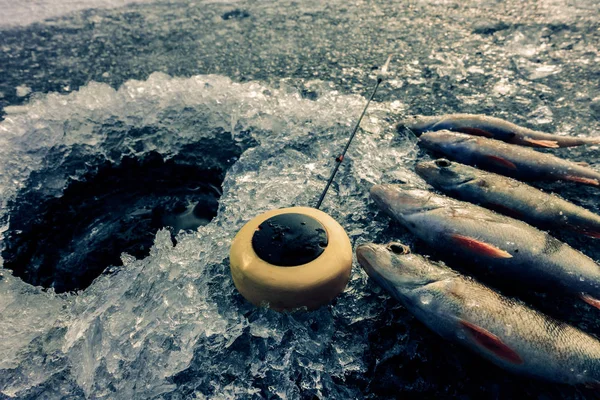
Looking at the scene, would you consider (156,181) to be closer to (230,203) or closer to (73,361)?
(230,203)

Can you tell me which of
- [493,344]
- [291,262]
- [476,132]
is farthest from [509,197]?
[291,262]

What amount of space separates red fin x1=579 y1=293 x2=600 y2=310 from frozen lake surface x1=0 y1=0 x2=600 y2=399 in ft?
0.30

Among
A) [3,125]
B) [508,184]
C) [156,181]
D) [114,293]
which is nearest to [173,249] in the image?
[114,293]

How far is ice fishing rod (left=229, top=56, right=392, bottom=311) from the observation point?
1.64 m

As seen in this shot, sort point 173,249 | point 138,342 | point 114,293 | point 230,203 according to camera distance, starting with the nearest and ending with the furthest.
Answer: point 138,342 → point 114,293 → point 173,249 → point 230,203

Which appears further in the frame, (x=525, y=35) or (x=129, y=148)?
(x=525, y=35)

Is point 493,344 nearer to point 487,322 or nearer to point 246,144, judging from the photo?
point 487,322

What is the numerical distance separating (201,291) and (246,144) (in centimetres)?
159

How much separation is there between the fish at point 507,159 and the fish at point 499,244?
607mm

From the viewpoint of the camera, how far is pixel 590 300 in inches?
69.3

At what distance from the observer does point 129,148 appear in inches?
129

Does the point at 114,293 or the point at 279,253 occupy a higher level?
the point at 279,253

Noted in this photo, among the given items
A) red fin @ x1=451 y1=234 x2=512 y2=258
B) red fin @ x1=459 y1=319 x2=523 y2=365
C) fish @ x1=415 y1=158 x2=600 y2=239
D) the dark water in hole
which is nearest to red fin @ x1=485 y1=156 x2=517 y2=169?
fish @ x1=415 y1=158 x2=600 y2=239

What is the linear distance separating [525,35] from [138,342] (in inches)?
208
